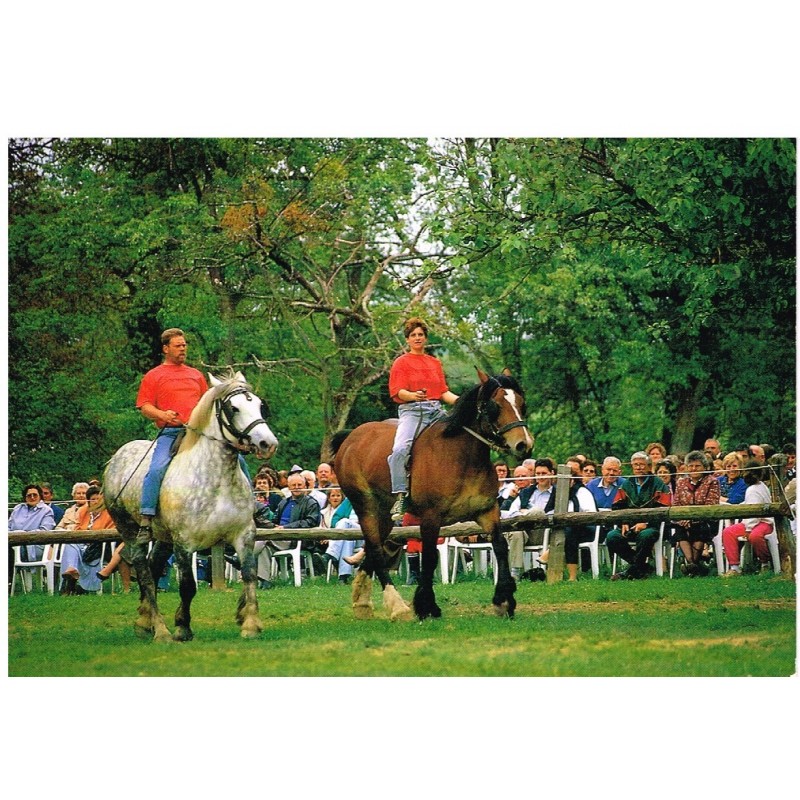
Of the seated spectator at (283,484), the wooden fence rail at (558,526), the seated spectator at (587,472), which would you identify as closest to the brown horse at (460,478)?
the wooden fence rail at (558,526)

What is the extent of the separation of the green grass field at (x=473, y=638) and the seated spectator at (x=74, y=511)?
324 cm

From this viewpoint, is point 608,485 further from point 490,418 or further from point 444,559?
point 490,418

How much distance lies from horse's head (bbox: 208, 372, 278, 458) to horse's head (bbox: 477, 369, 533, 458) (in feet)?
5.88

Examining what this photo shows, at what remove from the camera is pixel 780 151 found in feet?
36.3

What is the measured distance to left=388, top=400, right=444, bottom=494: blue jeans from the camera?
1122 centimetres

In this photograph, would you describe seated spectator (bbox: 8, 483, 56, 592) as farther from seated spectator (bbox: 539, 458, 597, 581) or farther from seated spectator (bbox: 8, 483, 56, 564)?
seated spectator (bbox: 539, 458, 597, 581)

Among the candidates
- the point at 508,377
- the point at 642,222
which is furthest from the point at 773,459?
the point at 508,377

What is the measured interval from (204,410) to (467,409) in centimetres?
217

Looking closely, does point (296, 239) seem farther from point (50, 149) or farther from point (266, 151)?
point (50, 149)

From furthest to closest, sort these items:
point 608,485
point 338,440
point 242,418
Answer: point 608,485
point 338,440
point 242,418

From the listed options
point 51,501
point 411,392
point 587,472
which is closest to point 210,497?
point 411,392

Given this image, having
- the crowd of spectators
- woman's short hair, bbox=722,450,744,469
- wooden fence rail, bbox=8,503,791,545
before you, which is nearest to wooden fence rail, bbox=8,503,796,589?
wooden fence rail, bbox=8,503,791,545

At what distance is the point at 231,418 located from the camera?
33.2 ft

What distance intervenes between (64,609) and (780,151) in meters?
8.25
